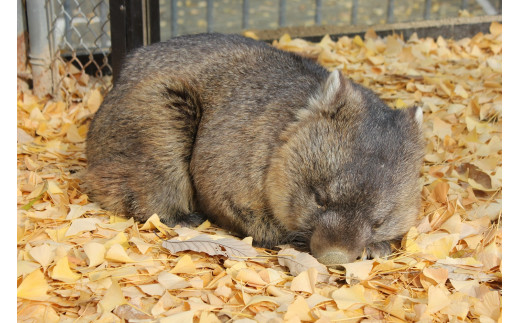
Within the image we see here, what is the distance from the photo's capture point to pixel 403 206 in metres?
4.11

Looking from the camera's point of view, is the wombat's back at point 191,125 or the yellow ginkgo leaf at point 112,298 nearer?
the yellow ginkgo leaf at point 112,298

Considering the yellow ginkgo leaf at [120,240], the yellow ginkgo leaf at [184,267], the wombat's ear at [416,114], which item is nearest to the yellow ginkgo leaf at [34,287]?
the yellow ginkgo leaf at [120,240]

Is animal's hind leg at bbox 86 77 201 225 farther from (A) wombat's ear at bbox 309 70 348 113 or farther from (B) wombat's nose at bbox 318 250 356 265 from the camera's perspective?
(B) wombat's nose at bbox 318 250 356 265

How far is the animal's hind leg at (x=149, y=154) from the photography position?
15.2 feet

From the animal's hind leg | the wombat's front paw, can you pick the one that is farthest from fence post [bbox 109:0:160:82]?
the wombat's front paw

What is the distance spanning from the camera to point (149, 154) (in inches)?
182

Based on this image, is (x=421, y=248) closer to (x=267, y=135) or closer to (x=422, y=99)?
(x=267, y=135)

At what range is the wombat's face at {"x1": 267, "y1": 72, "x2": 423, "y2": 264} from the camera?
380cm

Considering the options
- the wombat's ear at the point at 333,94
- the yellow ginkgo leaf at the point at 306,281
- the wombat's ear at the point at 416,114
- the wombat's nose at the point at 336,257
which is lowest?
the yellow ginkgo leaf at the point at 306,281

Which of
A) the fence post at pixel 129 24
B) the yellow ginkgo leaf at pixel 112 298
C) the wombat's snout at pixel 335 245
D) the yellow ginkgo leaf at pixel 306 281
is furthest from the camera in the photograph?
the fence post at pixel 129 24

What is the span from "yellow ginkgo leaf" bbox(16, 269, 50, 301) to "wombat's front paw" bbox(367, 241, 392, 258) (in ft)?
6.98

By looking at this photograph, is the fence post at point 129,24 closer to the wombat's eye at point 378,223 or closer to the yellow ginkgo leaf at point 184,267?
the yellow ginkgo leaf at point 184,267

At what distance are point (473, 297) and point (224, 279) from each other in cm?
156

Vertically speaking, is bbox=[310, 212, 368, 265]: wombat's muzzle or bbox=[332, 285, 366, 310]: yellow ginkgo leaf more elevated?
bbox=[310, 212, 368, 265]: wombat's muzzle
